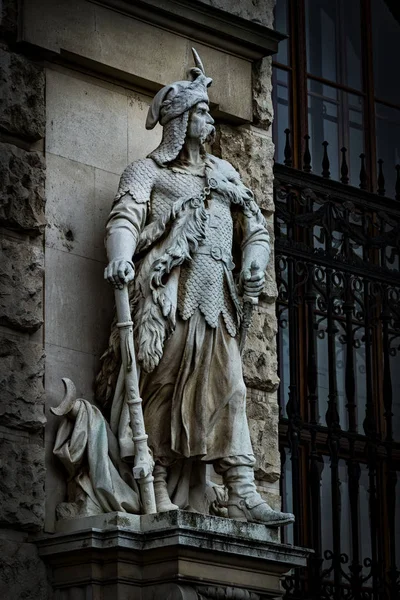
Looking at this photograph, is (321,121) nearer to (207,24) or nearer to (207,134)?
(207,24)

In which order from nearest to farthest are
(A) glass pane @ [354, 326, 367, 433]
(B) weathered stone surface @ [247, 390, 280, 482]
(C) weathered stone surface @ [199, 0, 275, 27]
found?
1. (B) weathered stone surface @ [247, 390, 280, 482]
2. (C) weathered stone surface @ [199, 0, 275, 27]
3. (A) glass pane @ [354, 326, 367, 433]

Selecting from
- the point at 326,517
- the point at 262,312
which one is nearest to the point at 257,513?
the point at 262,312

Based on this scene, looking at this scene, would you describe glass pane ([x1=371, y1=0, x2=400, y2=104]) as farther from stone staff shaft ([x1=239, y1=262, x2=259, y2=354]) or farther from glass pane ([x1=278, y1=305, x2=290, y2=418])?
stone staff shaft ([x1=239, y1=262, x2=259, y2=354])

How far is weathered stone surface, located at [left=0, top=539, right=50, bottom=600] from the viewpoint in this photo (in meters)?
8.86

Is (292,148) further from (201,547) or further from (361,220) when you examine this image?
(201,547)

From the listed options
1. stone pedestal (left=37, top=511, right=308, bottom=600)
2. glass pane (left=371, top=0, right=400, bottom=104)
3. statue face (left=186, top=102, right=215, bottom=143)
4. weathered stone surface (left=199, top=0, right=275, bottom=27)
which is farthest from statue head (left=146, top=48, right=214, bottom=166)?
glass pane (left=371, top=0, right=400, bottom=104)

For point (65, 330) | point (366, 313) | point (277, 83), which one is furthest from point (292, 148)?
point (65, 330)

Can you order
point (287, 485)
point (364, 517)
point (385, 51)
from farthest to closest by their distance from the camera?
point (385, 51) < point (364, 517) < point (287, 485)

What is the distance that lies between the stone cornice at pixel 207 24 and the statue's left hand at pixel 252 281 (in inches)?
63.6

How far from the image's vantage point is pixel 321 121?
489 inches

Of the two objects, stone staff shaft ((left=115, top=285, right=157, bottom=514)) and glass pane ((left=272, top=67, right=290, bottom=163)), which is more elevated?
glass pane ((left=272, top=67, right=290, bottom=163))

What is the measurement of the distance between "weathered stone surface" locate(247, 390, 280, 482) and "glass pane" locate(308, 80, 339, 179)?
2.62 meters

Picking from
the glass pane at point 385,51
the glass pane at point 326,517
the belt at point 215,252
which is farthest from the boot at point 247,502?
the glass pane at point 385,51

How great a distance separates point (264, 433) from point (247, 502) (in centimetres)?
97
